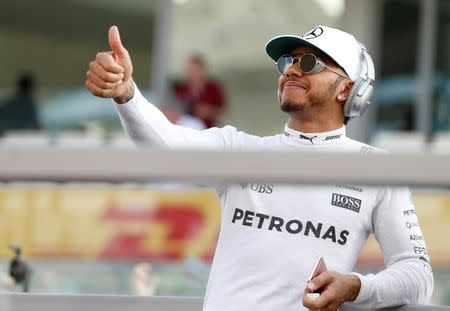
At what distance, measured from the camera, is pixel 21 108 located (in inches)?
436

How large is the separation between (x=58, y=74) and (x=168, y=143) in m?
8.61

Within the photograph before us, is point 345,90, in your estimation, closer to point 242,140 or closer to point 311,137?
point 311,137

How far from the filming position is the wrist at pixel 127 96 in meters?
3.10

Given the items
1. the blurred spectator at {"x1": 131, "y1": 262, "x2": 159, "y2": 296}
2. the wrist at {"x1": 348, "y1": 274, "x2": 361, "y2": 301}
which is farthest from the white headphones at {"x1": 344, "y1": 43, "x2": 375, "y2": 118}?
the blurred spectator at {"x1": 131, "y1": 262, "x2": 159, "y2": 296}

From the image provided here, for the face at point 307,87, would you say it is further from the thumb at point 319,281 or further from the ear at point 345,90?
the thumb at point 319,281

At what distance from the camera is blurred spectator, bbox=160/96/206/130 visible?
927 cm

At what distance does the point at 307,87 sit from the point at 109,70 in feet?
2.04

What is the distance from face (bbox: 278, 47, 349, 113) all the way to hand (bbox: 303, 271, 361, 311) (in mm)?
558

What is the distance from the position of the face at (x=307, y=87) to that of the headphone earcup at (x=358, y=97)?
0.04m

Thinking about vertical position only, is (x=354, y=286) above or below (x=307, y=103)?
below

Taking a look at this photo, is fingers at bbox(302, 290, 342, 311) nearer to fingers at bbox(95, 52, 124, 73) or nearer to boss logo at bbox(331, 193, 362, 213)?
boss logo at bbox(331, 193, 362, 213)

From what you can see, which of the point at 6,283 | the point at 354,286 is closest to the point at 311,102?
the point at 354,286

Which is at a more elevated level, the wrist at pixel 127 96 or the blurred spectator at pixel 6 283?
the wrist at pixel 127 96

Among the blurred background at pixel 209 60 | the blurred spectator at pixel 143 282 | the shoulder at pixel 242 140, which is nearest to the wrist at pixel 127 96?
the shoulder at pixel 242 140
